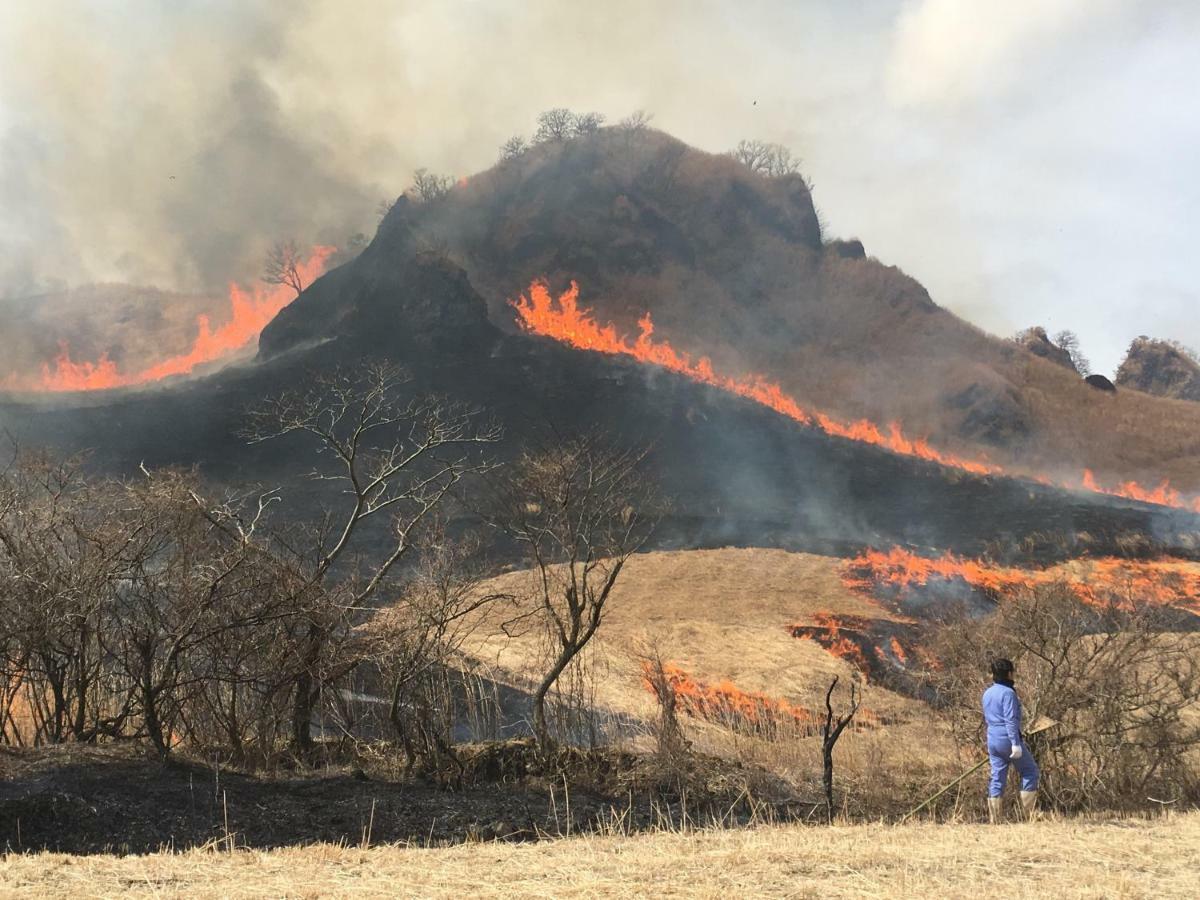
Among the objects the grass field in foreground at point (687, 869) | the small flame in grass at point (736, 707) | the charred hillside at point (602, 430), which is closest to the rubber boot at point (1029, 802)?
the grass field in foreground at point (687, 869)

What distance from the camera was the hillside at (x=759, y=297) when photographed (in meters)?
71.3

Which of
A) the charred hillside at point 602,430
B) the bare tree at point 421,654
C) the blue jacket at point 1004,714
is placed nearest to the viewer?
the blue jacket at point 1004,714

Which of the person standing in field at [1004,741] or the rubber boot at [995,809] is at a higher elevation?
the person standing in field at [1004,741]

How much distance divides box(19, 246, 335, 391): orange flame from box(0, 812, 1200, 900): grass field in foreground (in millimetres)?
80494

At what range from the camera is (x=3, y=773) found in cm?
938

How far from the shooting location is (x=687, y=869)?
271 inches

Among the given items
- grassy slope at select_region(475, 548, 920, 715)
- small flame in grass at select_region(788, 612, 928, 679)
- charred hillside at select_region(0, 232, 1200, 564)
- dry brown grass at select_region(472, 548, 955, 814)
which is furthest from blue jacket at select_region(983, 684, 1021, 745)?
charred hillside at select_region(0, 232, 1200, 564)

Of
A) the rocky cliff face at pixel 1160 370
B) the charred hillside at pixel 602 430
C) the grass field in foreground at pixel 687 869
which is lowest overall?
the grass field in foreground at pixel 687 869

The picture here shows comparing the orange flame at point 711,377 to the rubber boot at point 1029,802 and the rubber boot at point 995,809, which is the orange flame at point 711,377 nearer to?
the rubber boot at point 1029,802

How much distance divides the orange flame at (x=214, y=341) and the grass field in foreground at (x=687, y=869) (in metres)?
80.5

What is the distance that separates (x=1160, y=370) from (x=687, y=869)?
383 ft

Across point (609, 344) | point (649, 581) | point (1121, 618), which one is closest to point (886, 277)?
point (609, 344)

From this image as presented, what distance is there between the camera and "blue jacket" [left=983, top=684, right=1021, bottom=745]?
362 inches

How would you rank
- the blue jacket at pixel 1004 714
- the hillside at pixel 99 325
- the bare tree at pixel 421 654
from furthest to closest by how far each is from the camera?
1. the hillside at pixel 99 325
2. the bare tree at pixel 421 654
3. the blue jacket at pixel 1004 714
